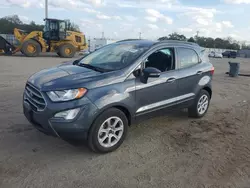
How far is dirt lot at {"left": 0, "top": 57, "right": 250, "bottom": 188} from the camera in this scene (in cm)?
312

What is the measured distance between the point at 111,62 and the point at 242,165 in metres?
2.65

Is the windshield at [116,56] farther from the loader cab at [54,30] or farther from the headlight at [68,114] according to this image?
the loader cab at [54,30]

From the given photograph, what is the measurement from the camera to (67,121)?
132 inches

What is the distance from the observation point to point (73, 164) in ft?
11.4

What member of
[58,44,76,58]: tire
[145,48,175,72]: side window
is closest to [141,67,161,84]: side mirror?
[145,48,175,72]: side window

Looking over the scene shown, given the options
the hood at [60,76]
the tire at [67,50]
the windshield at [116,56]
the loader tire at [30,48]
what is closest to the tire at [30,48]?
the loader tire at [30,48]

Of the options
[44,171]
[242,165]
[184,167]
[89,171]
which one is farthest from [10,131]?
[242,165]

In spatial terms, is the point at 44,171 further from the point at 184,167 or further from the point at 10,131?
the point at 184,167

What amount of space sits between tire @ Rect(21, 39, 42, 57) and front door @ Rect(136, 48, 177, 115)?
18686 mm

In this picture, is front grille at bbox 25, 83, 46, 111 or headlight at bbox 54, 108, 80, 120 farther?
front grille at bbox 25, 83, 46, 111

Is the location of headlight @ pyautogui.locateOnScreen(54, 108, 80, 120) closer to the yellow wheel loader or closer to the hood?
the hood

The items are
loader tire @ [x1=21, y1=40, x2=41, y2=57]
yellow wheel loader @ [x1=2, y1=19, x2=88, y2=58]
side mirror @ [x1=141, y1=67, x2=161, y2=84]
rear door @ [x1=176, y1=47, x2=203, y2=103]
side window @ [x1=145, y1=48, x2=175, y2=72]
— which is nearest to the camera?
side mirror @ [x1=141, y1=67, x2=161, y2=84]

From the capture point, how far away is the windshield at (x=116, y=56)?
4137mm

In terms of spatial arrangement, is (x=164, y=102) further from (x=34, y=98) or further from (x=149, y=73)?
(x=34, y=98)
